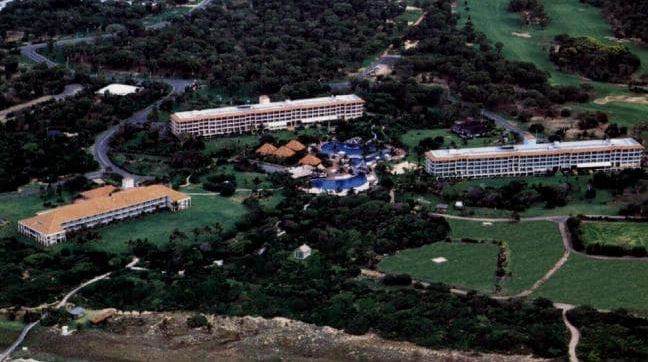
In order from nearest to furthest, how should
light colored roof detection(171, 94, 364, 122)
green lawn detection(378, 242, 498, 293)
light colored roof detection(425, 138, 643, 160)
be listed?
green lawn detection(378, 242, 498, 293), light colored roof detection(425, 138, 643, 160), light colored roof detection(171, 94, 364, 122)

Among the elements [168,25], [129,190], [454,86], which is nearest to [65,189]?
[129,190]

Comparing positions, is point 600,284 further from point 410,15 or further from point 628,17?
point 410,15

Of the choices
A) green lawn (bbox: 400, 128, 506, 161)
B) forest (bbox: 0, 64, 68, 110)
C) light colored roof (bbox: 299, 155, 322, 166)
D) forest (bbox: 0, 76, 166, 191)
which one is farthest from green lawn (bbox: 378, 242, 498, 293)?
forest (bbox: 0, 64, 68, 110)

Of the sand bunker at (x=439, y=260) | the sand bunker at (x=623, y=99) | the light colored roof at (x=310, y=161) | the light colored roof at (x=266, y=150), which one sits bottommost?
the light colored roof at (x=266, y=150)

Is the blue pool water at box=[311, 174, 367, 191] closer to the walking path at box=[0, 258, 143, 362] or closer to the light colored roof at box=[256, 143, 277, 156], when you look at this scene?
the light colored roof at box=[256, 143, 277, 156]

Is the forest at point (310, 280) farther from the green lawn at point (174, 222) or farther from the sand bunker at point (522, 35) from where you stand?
the sand bunker at point (522, 35)

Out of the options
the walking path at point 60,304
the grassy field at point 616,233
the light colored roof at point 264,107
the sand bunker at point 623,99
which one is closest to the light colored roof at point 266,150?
the light colored roof at point 264,107

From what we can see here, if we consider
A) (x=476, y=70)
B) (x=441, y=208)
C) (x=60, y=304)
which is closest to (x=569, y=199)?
(x=441, y=208)
